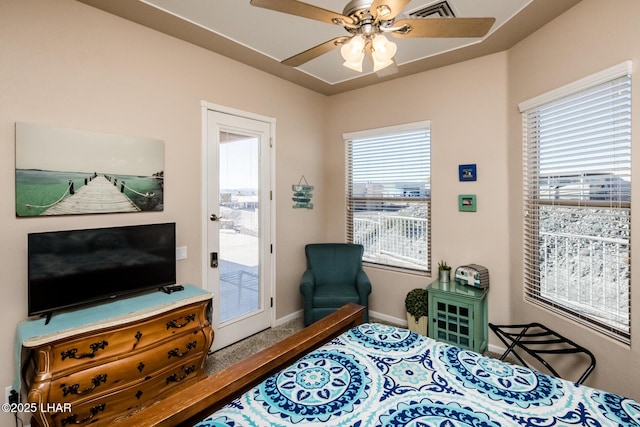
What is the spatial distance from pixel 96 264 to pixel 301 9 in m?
2.00

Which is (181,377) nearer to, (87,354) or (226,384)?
(87,354)

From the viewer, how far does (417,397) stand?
1249mm

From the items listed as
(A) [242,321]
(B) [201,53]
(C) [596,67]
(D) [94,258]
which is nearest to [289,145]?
(B) [201,53]

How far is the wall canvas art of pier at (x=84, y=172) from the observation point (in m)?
1.92

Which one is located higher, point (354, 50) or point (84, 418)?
point (354, 50)

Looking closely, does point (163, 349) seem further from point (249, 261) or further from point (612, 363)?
point (612, 363)

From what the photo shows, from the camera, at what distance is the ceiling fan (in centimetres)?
135

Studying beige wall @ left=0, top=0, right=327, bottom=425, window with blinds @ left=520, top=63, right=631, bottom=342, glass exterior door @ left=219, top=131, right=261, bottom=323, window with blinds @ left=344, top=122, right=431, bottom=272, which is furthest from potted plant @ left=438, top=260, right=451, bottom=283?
glass exterior door @ left=219, top=131, right=261, bottom=323

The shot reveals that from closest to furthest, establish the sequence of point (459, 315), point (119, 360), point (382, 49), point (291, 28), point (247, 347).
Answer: point (382, 49) < point (119, 360) < point (291, 28) < point (459, 315) < point (247, 347)

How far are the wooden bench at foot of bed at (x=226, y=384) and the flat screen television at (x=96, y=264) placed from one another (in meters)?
1.25

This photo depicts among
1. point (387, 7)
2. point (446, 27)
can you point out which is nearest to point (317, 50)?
point (387, 7)

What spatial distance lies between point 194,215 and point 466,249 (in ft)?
8.65

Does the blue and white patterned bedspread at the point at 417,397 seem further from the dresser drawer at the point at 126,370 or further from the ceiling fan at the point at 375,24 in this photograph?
the ceiling fan at the point at 375,24

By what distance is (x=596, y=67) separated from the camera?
196 cm
